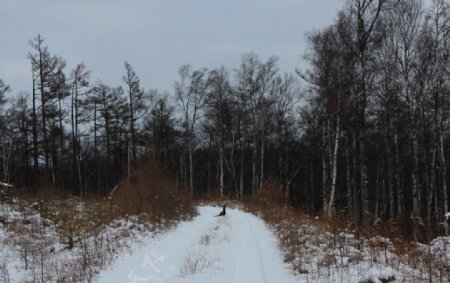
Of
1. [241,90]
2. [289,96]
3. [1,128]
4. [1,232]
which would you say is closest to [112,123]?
[1,128]

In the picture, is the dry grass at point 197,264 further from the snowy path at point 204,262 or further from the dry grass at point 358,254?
the dry grass at point 358,254

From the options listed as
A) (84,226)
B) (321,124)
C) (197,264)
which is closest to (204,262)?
(197,264)

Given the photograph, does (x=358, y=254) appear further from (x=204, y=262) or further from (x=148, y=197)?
(x=148, y=197)

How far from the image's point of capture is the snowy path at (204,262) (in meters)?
7.85

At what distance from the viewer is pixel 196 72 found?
40094 millimetres

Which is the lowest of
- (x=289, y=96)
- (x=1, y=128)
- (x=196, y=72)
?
(x=1, y=128)

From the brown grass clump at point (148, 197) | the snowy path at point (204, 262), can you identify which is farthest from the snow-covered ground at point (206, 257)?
the brown grass clump at point (148, 197)

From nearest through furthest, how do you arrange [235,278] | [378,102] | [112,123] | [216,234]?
[235,278]
[216,234]
[378,102]
[112,123]

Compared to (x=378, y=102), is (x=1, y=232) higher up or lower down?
lower down

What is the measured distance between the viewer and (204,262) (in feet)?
29.3

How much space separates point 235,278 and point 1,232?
673 centimetres

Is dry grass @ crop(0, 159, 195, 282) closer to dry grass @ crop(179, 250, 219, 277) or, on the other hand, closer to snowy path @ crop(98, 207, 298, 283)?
snowy path @ crop(98, 207, 298, 283)

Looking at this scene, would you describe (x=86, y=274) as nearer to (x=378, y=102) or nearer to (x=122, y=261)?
(x=122, y=261)

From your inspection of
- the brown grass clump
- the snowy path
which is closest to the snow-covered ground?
the snowy path
